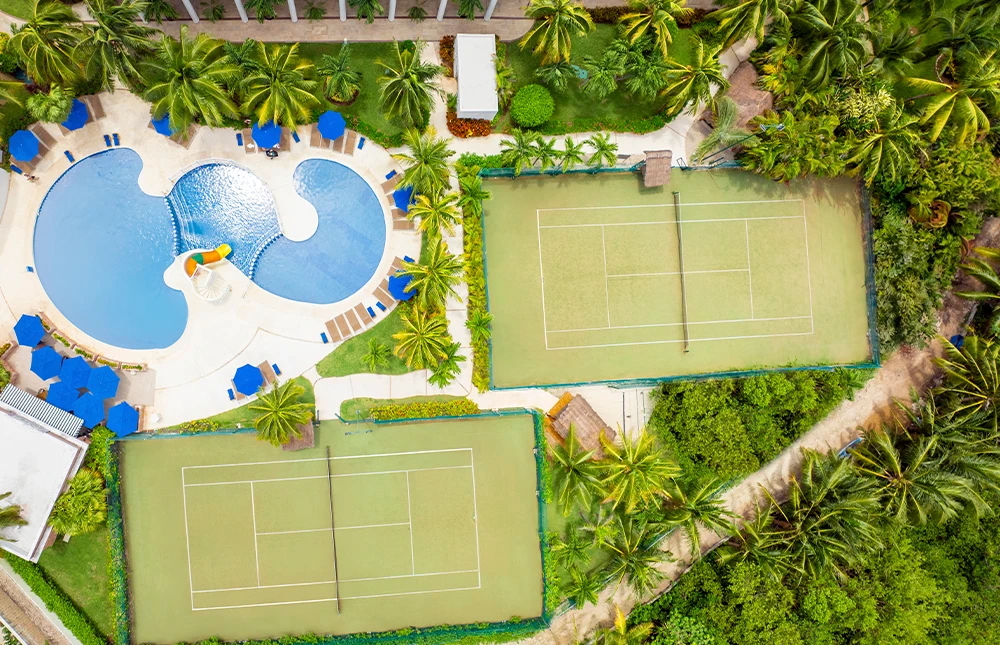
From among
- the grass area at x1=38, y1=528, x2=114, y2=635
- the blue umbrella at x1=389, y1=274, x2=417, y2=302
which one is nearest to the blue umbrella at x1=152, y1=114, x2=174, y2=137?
the blue umbrella at x1=389, y1=274, x2=417, y2=302

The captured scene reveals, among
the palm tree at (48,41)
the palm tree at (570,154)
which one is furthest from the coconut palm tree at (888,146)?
the palm tree at (48,41)

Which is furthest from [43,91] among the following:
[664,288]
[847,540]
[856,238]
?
[847,540]

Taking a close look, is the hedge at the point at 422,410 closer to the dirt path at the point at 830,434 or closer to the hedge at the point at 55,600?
the dirt path at the point at 830,434

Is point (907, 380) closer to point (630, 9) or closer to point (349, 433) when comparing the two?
point (630, 9)

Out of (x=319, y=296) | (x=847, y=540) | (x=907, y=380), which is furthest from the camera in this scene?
(x=907, y=380)

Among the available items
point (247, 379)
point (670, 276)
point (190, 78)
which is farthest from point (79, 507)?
point (670, 276)

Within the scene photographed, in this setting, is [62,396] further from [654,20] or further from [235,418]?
[654,20]
